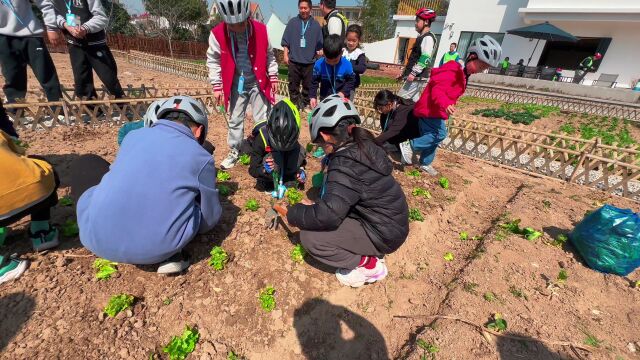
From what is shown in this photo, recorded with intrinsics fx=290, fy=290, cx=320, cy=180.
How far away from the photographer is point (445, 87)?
4.67 metres

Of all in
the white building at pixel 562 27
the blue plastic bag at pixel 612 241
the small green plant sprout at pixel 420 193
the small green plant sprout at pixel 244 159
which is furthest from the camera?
the white building at pixel 562 27

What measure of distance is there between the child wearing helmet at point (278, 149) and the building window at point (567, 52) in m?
24.2

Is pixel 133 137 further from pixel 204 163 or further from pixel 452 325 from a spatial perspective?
pixel 452 325

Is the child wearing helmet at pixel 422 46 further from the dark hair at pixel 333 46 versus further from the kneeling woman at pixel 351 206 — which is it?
the kneeling woman at pixel 351 206

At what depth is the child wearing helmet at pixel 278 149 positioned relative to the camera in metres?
3.31

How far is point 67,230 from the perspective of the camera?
10.4ft

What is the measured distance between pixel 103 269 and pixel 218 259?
1062 millimetres

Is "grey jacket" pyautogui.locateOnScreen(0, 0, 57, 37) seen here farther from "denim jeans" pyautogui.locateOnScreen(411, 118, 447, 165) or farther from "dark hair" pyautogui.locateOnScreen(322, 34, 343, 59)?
"denim jeans" pyautogui.locateOnScreen(411, 118, 447, 165)

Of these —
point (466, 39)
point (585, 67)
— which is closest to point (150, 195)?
point (585, 67)

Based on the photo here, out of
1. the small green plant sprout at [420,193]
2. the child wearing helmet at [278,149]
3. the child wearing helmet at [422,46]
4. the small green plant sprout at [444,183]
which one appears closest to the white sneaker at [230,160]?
the child wearing helmet at [278,149]

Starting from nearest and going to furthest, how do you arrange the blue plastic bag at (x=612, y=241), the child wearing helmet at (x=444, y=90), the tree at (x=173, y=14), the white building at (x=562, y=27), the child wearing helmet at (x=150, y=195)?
the child wearing helmet at (x=150, y=195)
the blue plastic bag at (x=612, y=241)
the child wearing helmet at (x=444, y=90)
the white building at (x=562, y=27)
the tree at (x=173, y=14)

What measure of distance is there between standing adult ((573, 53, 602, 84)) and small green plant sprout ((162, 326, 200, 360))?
24962 mm

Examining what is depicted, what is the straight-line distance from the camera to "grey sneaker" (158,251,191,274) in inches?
111

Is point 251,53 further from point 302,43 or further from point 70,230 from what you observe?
point 70,230
